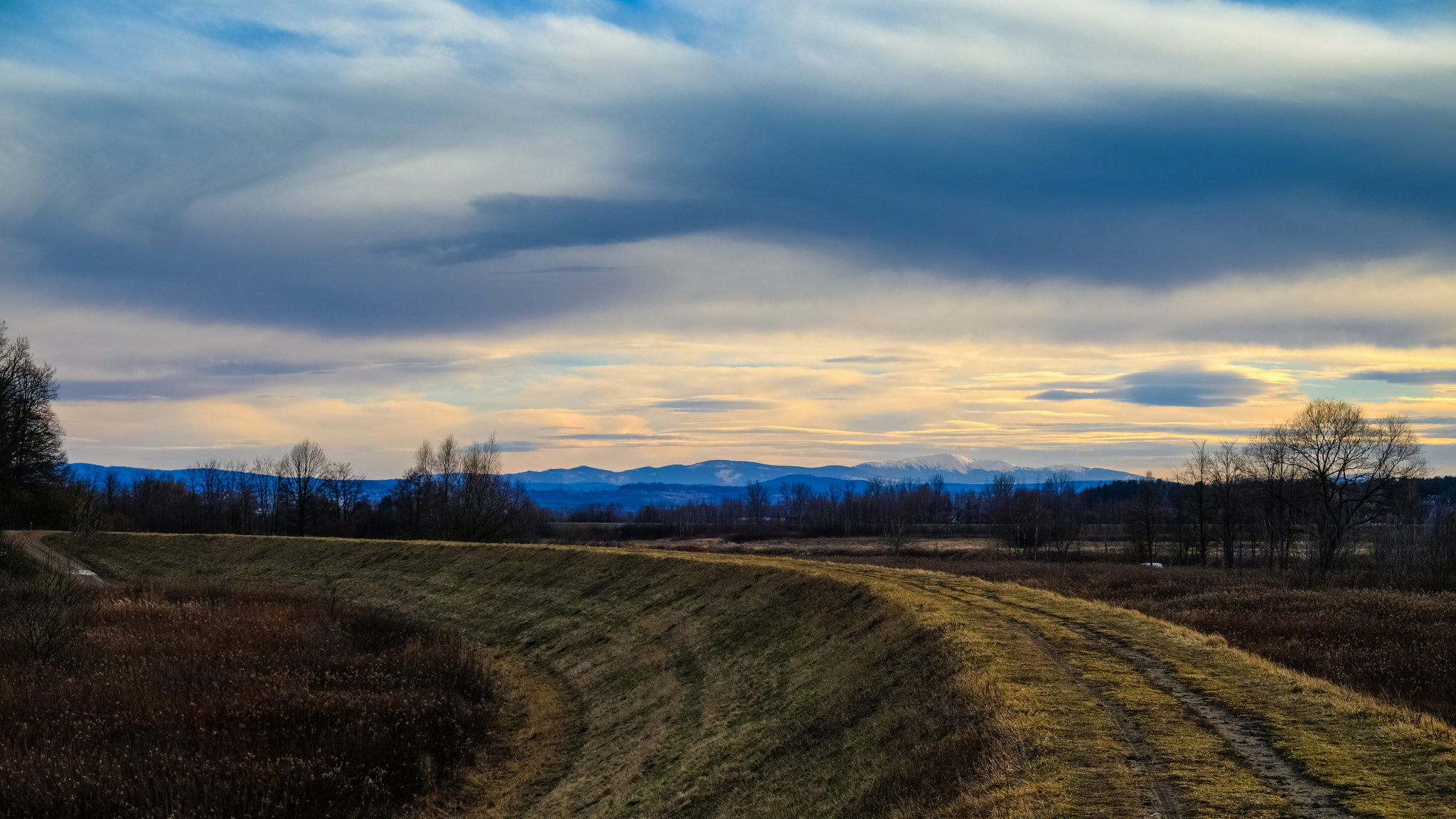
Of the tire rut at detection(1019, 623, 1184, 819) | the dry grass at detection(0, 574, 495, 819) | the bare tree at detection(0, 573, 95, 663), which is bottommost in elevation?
the dry grass at detection(0, 574, 495, 819)

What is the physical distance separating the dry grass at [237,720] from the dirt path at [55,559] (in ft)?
72.8

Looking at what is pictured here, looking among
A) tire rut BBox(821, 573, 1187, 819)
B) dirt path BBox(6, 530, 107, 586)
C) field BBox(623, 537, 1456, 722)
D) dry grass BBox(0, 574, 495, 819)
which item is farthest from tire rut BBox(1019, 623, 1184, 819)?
dirt path BBox(6, 530, 107, 586)

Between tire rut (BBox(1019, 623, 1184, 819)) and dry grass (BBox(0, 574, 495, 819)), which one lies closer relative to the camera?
tire rut (BBox(1019, 623, 1184, 819))

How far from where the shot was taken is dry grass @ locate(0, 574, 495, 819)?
708 inches

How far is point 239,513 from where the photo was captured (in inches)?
5281

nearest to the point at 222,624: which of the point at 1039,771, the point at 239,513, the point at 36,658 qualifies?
the point at 36,658

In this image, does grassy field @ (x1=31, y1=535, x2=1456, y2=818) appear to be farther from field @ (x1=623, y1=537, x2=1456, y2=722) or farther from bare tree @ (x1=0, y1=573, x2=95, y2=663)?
bare tree @ (x1=0, y1=573, x2=95, y2=663)

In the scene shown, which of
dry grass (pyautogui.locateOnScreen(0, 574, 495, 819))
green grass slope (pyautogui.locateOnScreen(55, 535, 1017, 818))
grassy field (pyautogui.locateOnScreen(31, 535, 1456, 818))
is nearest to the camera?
grassy field (pyautogui.locateOnScreen(31, 535, 1456, 818))

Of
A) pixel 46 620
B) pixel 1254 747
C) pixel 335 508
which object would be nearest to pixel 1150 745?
pixel 1254 747

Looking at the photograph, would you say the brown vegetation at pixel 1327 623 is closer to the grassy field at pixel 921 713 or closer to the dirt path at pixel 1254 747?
the grassy field at pixel 921 713

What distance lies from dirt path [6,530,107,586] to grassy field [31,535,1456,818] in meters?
32.8

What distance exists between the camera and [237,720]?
888 inches

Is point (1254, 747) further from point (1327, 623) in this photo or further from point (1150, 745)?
point (1327, 623)

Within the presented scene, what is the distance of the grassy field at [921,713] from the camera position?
11164mm
